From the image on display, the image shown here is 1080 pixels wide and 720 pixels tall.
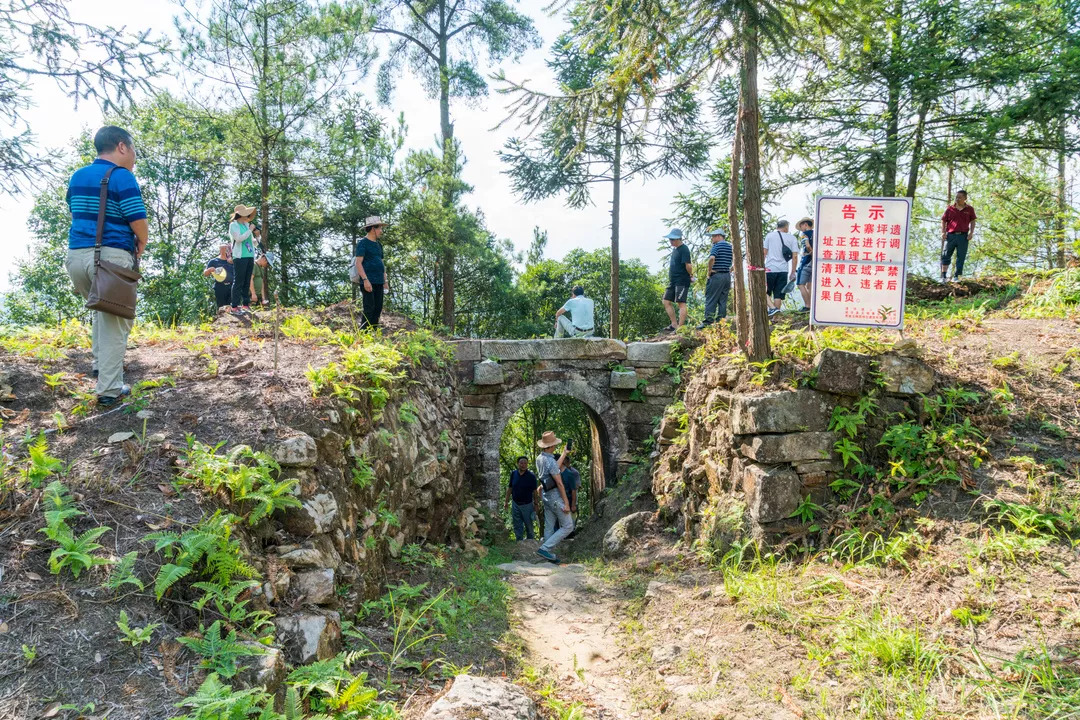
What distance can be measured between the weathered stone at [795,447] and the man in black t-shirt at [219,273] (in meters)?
7.43

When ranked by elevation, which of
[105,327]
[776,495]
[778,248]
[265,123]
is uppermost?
[265,123]

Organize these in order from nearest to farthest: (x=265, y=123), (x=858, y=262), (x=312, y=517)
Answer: (x=312, y=517), (x=858, y=262), (x=265, y=123)

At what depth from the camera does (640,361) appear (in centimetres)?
990

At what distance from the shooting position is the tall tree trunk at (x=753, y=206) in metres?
5.37

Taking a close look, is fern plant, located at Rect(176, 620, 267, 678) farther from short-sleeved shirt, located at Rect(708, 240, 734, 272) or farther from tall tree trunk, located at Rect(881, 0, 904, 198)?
tall tree trunk, located at Rect(881, 0, 904, 198)

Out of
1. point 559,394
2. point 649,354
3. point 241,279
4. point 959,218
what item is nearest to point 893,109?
point 959,218

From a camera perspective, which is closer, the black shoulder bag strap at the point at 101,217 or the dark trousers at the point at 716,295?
the black shoulder bag strap at the point at 101,217

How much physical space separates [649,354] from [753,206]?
4555 mm

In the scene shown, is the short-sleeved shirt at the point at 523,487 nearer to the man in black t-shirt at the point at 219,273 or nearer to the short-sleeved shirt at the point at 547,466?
the short-sleeved shirt at the point at 547,466

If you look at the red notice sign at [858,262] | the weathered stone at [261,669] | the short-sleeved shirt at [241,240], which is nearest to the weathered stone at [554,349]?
the short-sleeved shirt at [241,240]

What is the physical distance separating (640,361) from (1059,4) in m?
9.37

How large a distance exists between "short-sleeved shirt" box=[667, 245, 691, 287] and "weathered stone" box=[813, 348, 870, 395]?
4.27m

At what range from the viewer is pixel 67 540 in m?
2.72

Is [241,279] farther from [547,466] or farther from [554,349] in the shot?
[547,466]
